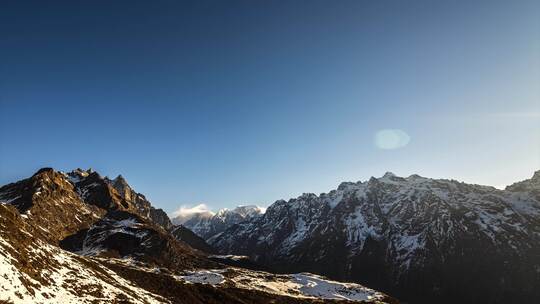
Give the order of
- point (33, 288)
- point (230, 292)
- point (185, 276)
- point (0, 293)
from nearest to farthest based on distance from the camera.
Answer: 1. point (0, 293)
2. point (33, 288)
3. point (230, 292)
4. point (185, 276)

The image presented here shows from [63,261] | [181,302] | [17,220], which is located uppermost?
[17,220]

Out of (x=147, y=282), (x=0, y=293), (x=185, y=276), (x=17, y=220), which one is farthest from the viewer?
(x=185, y=276)

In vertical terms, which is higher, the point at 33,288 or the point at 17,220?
the point at 17,220

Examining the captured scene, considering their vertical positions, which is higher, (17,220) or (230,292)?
(17,220)

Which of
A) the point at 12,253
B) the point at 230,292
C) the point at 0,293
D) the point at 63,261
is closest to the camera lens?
the point at 0,293

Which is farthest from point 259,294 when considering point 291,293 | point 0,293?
point 0,293

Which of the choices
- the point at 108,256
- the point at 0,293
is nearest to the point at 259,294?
the point at 108,256

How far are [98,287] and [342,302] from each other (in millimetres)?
126681

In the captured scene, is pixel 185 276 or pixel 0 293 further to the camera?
pixel 185 276

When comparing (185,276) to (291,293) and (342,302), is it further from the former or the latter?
(342,302)

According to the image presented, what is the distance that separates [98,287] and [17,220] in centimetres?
3135

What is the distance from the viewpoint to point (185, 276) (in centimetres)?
18425

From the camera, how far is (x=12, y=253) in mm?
72312

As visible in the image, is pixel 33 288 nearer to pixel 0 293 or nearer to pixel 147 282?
pixel 0 293
